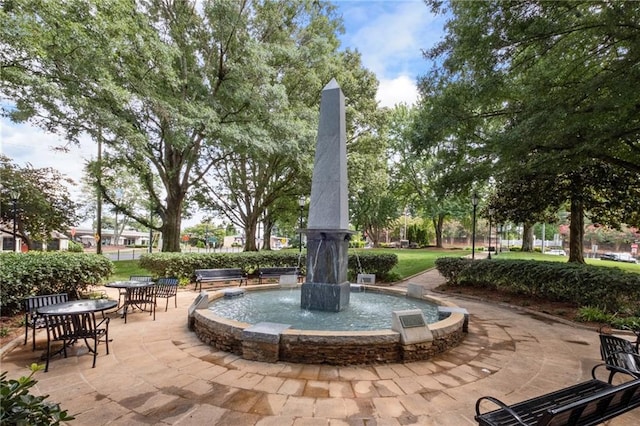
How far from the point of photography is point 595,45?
8.30 metres

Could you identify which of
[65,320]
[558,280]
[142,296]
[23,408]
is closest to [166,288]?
[142,296]

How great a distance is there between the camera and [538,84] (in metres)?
8.76

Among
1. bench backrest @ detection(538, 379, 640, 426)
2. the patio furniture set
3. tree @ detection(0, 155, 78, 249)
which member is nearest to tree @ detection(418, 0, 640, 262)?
bench backrest @ detection(538, 379, 640, 426)

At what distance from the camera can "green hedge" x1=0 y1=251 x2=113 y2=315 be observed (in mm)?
6984

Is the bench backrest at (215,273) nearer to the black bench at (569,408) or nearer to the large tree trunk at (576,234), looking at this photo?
the black bench at (569,408)

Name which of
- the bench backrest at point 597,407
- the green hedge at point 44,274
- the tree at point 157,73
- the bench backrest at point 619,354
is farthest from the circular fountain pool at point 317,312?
the tree at point 157,73

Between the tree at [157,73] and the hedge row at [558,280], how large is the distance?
422 inches

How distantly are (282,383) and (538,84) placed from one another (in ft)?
33.2

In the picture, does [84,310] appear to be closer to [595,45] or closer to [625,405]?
[625,405]

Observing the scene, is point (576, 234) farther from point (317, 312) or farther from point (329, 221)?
point (317, 312)

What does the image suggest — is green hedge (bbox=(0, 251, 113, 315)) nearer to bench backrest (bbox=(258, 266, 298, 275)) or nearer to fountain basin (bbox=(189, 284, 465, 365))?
bench backrest (bbox=(258, 266, 298, 275))

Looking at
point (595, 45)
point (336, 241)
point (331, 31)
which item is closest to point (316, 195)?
point (336, 241)

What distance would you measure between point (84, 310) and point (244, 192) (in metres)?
18.6

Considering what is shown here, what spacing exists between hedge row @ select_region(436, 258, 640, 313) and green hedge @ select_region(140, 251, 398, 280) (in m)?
3.14
